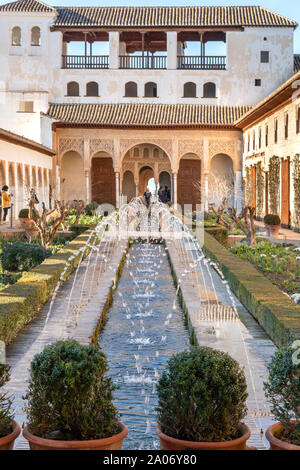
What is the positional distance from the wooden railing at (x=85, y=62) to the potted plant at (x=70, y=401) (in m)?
30.4

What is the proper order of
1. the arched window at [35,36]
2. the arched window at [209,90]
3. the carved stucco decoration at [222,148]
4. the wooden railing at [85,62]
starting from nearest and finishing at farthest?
the carved stucco decoration at [222,148] < the arched window at [35,36] < the wooden railing at [85,62] < the arched window at [209,90]

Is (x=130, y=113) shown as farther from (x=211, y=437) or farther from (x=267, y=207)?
(x=211, y=437)

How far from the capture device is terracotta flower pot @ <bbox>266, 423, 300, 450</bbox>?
302 cm

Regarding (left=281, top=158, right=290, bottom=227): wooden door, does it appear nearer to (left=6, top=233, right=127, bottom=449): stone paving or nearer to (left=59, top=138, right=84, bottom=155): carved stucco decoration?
(left=6, top=233, right=127, bottom=449): stone paving

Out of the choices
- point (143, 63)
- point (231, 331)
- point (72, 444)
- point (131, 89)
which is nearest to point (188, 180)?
point (131, 89)

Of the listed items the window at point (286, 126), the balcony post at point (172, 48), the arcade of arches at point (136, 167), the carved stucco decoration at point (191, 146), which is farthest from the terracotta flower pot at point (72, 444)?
the balcony post at point (172, 48)

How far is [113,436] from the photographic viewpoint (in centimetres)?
315

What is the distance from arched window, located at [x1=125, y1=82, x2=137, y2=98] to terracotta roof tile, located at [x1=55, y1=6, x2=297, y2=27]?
Answer: 9.82 ft

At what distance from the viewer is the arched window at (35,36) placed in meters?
31.7

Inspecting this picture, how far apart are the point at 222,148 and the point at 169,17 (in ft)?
24.3

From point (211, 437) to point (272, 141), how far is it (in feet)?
67.6

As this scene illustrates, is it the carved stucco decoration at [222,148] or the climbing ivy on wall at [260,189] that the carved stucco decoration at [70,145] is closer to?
the carved stucco decoration at [222,148]

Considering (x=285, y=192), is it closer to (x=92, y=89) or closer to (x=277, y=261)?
(x=277, y=261)

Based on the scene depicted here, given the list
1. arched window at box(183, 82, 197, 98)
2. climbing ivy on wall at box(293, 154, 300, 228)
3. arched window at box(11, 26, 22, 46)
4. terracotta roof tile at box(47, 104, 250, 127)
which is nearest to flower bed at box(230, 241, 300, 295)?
climbing ivy on wall at box(293, 154, 300, 228)
